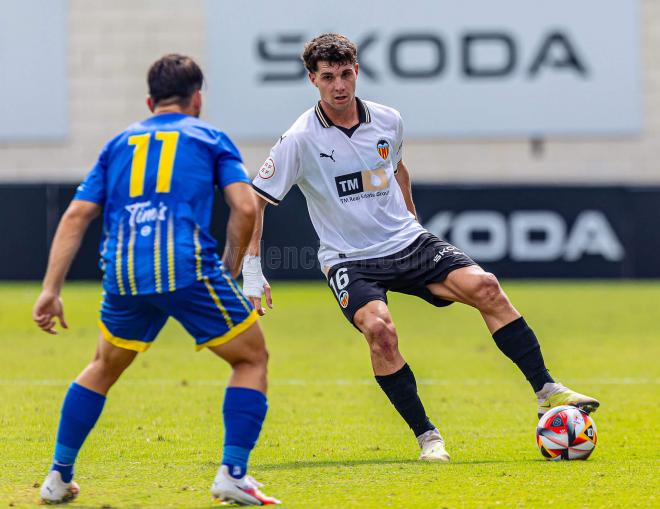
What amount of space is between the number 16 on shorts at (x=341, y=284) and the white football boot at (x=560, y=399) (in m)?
1.10

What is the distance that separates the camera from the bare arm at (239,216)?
4875 mm

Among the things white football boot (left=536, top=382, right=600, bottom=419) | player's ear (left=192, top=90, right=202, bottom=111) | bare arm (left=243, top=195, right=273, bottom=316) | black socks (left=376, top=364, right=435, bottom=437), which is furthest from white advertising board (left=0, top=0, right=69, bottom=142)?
player's ear (left=192, top=90, right=202, bottom=111)

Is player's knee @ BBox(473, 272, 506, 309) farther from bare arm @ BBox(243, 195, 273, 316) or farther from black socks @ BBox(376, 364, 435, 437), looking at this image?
bare arm @ BBox(243, 195, 273, 316)

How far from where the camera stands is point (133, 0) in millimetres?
22219

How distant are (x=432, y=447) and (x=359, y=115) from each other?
72.4 inches

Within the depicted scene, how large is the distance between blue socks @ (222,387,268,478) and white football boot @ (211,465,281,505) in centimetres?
2

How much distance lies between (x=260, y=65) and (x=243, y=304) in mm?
17329

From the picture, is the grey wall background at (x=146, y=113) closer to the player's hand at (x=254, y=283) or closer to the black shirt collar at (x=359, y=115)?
the black shirt collar at (x=359, y=115)

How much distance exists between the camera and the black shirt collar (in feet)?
22.2

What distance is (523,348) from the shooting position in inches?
253

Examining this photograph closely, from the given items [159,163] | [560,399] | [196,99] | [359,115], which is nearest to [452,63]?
[359,115]

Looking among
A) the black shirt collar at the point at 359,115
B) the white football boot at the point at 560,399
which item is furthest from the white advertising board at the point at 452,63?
the white football boot at the point at 560,399

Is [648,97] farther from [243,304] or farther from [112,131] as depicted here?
[243,304]

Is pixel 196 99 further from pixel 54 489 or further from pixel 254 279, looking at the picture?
pixel 54 489
